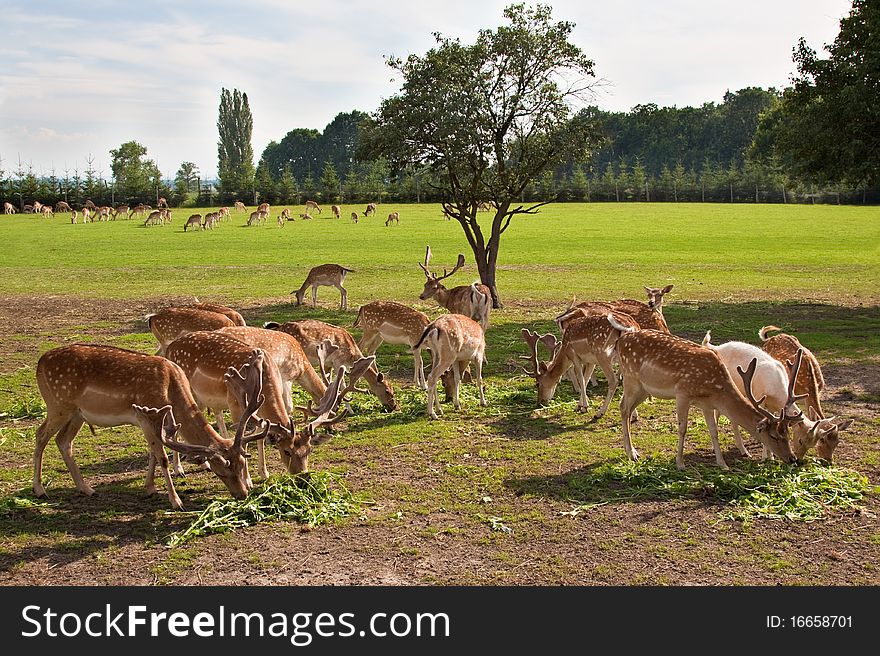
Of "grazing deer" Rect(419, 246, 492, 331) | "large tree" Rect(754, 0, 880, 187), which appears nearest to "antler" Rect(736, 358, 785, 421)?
"grazing deer" Rect(419, 246, 492, 331)

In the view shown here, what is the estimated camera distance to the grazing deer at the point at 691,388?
7777 millimetres

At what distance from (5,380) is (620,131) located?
10276cm

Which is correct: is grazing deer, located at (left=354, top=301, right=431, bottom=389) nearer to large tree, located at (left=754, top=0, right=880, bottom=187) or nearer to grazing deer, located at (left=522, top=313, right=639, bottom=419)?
grazing deer, located at (left=522, top=313, right=639, bottom=419)

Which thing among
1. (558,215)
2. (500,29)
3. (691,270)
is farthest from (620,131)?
(500,29)

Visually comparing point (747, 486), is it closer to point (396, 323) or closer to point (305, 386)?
point (305, 386)

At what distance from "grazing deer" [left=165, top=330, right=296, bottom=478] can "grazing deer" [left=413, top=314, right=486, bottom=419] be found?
7.70ft

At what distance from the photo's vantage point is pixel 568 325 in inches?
412

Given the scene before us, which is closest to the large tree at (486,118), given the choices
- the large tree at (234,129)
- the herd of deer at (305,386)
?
the herd of deer at (305,386)

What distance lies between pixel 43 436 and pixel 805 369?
739 centimetres

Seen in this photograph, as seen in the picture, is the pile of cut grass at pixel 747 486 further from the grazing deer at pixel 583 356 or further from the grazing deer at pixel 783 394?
the grazing deer at pixel 583 356

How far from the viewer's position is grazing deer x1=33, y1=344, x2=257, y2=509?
6.94m

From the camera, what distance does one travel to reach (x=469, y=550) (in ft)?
20.6

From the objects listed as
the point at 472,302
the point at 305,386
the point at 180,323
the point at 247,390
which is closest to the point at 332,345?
the point at 305,386

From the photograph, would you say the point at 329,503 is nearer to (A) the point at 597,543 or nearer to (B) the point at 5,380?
(A) the point at 597,543
